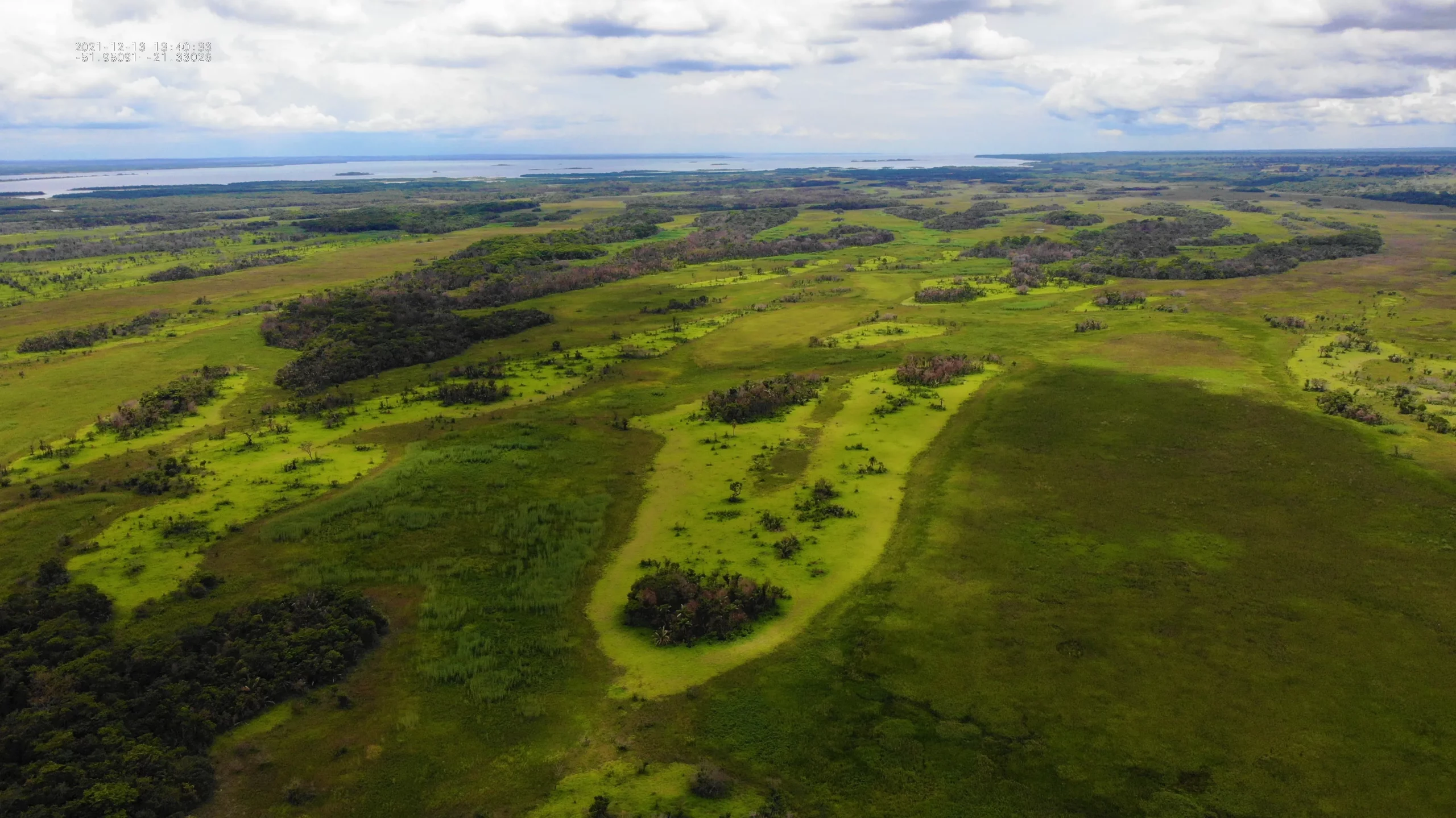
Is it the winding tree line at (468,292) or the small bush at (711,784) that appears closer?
the small bush at (711,784)

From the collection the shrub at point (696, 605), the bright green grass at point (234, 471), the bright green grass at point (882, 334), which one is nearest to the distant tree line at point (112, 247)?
the bright green grass at point (234, 471)

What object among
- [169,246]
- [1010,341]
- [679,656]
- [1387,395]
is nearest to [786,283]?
[1010,341]

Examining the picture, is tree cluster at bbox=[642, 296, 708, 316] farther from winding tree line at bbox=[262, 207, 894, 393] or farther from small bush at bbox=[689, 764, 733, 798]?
small bush at bbox=[689, 764, 733, 798]

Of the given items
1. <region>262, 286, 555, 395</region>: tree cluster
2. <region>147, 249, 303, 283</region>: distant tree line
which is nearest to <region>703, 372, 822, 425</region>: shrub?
<region>262, 286, 555, 395</region>: tree cluster

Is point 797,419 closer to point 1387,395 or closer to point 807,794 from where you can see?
point 807,794

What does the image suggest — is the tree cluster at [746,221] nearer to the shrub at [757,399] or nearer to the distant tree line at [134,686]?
the shrub at [757,399]

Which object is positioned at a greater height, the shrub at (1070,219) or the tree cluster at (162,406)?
the shrub at (1070,219)

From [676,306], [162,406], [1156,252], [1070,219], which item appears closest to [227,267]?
[676,306]
